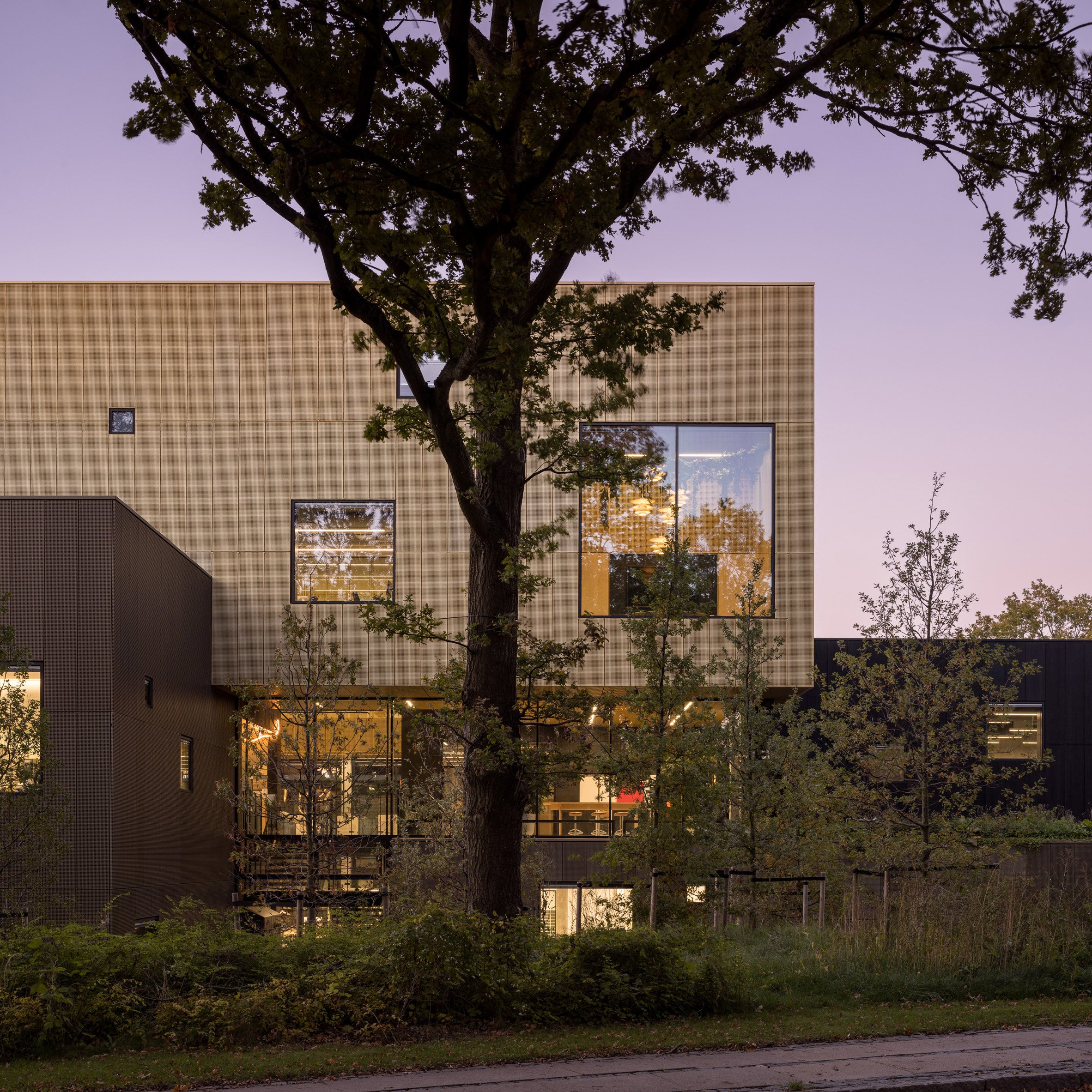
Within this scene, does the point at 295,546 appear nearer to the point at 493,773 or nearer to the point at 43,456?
the point at 43,456

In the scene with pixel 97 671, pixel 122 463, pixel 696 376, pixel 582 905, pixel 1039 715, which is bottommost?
pixel 582 905

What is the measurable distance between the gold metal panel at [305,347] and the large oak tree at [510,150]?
1288cm

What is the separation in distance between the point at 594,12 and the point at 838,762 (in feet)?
48.5

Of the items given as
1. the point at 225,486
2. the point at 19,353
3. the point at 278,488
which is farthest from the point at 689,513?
the point at 19,353

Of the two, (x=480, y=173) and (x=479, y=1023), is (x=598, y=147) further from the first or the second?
(x=479, y=1023)

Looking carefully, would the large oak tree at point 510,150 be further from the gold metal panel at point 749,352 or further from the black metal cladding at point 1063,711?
the black metal cladding at point 1063,711

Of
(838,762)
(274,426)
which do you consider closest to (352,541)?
(274,426)

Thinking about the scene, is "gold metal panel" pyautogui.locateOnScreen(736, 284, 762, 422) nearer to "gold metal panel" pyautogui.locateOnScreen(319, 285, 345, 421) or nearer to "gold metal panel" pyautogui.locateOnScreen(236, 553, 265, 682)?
"gold metal panel" pyautogui.locateOnScreen(319, 285, 345, 421)

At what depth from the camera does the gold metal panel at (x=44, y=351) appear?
24156 millimetres

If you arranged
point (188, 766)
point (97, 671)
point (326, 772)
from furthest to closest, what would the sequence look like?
point (188, 766), point (326, 772), point (97, 671)

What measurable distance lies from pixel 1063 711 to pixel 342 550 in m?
18.6

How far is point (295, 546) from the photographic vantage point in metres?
24.0

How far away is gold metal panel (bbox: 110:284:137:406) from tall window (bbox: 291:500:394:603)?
14.2 feet

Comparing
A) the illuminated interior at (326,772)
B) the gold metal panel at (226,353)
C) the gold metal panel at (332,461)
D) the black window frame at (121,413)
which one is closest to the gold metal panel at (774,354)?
the gold metal panel at (332,461)
